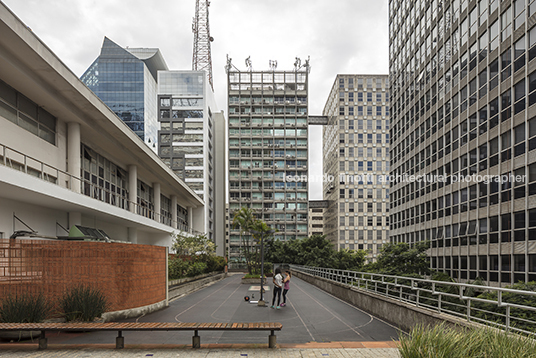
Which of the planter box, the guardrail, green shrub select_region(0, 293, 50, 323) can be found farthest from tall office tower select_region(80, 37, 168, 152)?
the planter box

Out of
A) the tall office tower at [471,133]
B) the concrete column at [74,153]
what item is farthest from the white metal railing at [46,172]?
the tall office tower at [471,133]

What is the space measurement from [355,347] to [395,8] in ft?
197

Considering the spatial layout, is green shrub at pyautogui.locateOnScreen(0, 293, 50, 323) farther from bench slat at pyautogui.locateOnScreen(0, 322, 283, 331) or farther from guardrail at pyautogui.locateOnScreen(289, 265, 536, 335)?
guardrail at pyautogui.locateOnScreen(289, 265, 536, 335)

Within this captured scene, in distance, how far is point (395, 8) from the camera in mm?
60219

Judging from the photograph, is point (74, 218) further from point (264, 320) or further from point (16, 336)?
point (16, 336)

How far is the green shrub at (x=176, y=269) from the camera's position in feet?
88.3

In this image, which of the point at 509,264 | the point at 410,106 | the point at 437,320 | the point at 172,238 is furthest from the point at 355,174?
the point at 437,320

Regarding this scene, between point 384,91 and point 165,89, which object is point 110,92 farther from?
point 384,91

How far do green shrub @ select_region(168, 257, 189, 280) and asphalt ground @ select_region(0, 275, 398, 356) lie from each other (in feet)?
23.8

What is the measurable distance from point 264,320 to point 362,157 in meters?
99.4

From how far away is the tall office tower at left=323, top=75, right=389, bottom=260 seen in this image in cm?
10794

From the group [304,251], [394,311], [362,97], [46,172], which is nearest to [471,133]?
[394,311]

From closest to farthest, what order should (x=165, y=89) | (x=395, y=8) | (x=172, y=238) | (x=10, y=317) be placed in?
(x=10, y=317)
(x=172, y=238)
(x=395, y=8)
(x=165, y=89)

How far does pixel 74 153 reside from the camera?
23125 millimetres
